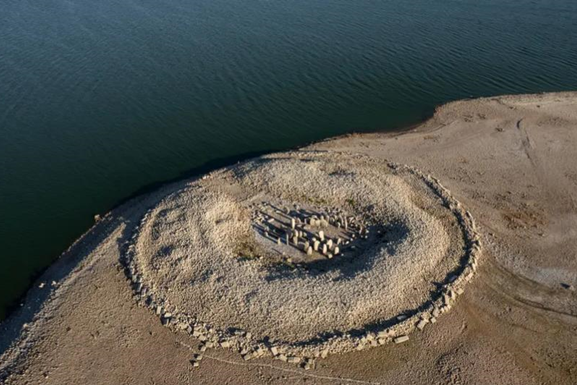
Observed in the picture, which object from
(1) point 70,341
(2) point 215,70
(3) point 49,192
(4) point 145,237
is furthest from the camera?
(2) point 215,70

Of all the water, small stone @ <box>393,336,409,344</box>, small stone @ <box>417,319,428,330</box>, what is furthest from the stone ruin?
the water

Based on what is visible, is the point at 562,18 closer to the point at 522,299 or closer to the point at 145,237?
the point at 522,299

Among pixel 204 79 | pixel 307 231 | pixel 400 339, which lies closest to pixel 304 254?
pixel 307 231

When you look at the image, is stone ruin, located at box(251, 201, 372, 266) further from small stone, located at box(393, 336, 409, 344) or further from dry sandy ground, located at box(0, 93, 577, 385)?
dry sandy ground, located at box(0, 93, 577, 385)

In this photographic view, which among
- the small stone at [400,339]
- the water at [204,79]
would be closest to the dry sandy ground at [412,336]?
the small stone at [400,339]

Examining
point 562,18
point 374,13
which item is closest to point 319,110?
point 374,13

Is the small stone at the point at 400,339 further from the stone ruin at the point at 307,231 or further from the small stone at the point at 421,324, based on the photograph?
the stone ruin at the point at 307,231

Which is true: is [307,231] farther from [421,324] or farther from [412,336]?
[412,336]
